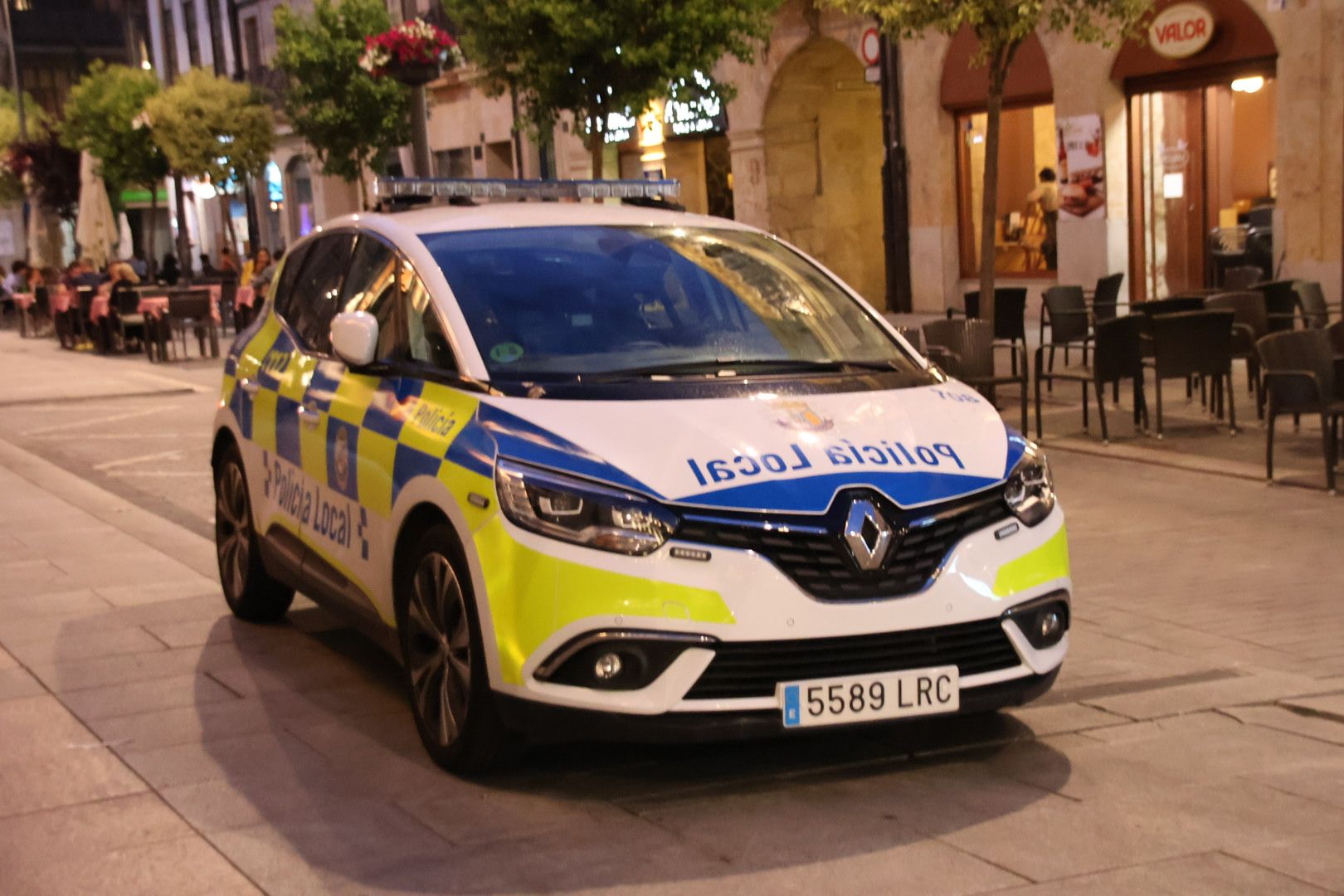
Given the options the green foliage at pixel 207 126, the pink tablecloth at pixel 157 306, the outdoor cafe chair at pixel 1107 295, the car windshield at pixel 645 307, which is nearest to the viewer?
the car windshield at pixel 645 307

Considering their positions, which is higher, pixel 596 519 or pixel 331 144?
pixel 331 144

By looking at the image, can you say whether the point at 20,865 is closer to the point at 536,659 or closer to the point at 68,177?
the point at 536,659

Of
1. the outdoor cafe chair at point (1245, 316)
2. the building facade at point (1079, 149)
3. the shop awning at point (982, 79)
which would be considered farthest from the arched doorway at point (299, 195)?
the outdoor cafe chair at point (1245, 316)

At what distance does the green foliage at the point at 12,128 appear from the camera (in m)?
56.9

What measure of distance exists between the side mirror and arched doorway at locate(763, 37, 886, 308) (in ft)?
77.5

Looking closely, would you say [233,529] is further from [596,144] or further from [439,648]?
[596,144]

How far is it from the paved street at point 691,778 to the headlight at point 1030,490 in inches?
29.6

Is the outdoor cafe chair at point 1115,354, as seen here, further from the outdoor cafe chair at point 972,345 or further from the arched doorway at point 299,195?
the arched doorway at point 299,195

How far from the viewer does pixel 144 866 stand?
488cm

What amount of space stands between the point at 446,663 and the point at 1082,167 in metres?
19.0

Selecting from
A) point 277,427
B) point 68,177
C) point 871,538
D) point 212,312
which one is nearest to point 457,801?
point 871,538

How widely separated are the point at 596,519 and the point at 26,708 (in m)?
2.73

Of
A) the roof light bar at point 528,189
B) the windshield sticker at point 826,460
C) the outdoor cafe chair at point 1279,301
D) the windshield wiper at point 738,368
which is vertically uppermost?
the roof light bar at point 528,189

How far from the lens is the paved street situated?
4.71 m
